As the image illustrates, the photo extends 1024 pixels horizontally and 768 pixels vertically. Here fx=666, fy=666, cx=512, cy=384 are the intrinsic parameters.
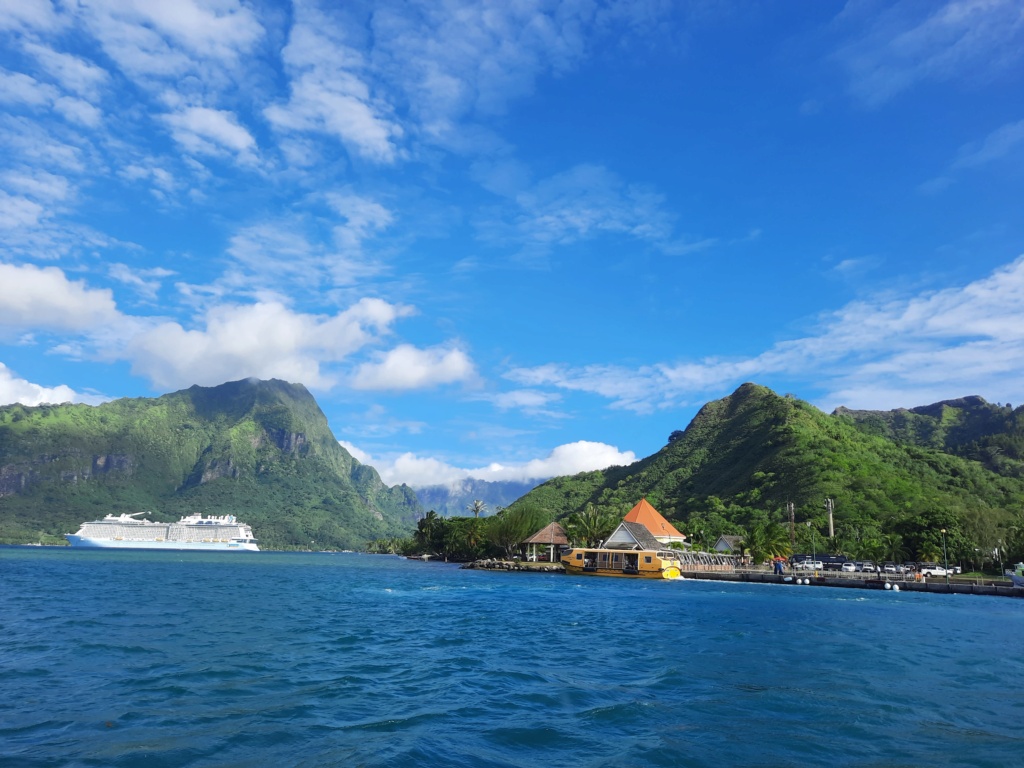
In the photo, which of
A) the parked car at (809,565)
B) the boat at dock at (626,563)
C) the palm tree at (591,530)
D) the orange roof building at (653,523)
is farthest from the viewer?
the orange roof building at (653,523)

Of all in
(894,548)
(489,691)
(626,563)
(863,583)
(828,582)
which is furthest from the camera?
(894,548)

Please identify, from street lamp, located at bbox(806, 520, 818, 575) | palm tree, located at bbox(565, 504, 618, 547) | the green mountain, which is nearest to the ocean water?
street lamp, located at bbox(806, 520, 818, 575)

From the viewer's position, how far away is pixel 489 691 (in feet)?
55.5

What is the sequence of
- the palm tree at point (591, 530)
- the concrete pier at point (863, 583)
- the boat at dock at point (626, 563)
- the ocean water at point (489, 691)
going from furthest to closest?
1. the palm tree at point (591, 530)
2. the boat at dock at point (626, 563)
3. the concrete pier at point (863, 583)
4. the ocean water at point (489, 691)

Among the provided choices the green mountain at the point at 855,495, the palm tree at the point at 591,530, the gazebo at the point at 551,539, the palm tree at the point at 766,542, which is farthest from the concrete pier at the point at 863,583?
the gazebo at the point at 551,539

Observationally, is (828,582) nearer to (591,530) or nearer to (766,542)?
(766,542)

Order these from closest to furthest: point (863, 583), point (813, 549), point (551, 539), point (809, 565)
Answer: point (863, 583) → point (809, 565) → point (813, 549) → point (551, 539)

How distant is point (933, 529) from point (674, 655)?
9483cm

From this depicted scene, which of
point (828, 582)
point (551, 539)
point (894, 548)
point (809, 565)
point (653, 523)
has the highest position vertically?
point (653, 523)

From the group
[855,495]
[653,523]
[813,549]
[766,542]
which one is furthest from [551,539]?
[855,495]

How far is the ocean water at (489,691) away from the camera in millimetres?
11711

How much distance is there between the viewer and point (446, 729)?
13.1m

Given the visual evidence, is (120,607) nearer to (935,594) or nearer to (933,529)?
(935,594)

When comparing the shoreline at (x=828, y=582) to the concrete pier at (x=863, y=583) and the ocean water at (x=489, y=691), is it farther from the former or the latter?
the ocean water at (x=489, y=691)
